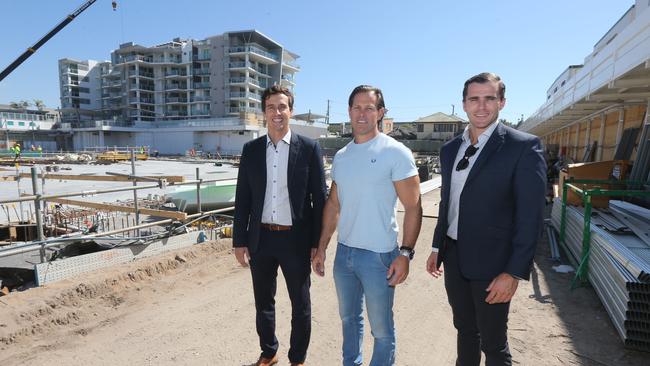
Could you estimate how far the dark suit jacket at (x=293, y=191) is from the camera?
2.75 metres

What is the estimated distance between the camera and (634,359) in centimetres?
299

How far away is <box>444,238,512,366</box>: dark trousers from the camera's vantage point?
203 cm

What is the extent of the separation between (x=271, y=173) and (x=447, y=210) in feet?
4.43

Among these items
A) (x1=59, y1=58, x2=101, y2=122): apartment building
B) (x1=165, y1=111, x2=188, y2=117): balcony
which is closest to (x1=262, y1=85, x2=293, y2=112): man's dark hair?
(x1=165, y1=111, x2=188, y2=117): balcony

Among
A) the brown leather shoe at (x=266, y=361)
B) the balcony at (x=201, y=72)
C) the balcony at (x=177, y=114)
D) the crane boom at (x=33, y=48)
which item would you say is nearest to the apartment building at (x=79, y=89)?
the balcony at (x=177, y=114)

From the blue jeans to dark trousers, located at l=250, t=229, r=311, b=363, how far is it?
40cm

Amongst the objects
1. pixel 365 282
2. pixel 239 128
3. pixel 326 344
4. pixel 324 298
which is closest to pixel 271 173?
pixel 365 282

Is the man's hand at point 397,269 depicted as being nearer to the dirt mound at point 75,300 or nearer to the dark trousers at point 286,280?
the dark trousers at point 286,280

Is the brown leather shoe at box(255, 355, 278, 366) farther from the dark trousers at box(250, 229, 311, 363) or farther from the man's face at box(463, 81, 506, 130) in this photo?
the man's face at box(463, 81, 506, 130)

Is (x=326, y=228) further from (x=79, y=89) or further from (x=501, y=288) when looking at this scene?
(x=79, y=89)

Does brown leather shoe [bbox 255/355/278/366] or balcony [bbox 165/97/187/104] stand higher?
balcony [bbox 165/97/187/104]

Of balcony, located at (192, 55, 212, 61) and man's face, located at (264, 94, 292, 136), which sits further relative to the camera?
balcony, located at (192, 55, 212, 61)

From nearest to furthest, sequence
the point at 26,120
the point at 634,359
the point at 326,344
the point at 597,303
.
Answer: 1. the point at 634,359
2. the point at 326,344
3. the point at 597,303
4. the point at 26,120

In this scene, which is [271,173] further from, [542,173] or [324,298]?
[324,298]
